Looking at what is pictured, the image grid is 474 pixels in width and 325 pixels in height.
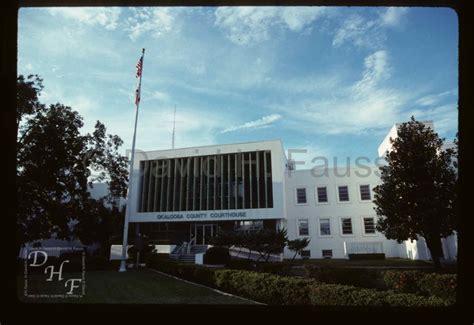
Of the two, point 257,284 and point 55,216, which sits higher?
point 55,216

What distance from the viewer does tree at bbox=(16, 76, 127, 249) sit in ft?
56.3

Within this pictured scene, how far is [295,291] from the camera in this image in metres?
10.1

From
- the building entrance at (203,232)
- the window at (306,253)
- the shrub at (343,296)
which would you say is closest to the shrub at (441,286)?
the shrub at (343,296)

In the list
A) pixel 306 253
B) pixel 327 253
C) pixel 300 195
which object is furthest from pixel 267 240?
pixel 300 195

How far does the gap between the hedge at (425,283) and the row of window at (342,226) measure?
78.1ft

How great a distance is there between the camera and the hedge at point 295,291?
7145mm

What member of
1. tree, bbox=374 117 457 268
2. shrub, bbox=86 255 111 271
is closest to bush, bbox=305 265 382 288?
tree, bbox=374 117 457 268

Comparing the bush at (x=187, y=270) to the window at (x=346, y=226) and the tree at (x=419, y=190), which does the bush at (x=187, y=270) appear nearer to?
the tree at (x=419, y=190)

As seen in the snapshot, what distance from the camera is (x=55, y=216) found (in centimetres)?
2027

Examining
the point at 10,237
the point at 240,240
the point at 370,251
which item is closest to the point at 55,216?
the point at 240,240

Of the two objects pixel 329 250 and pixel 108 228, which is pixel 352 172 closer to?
pixel 329 250

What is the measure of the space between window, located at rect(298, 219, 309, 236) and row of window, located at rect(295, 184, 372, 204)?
2.25 m

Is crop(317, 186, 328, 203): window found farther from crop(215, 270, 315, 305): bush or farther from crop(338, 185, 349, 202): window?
crop(215, 270, 315, 305): bush

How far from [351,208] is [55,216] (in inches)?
1090
